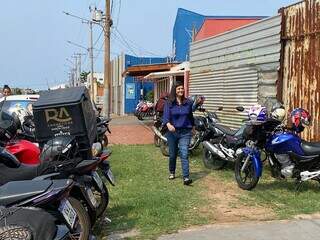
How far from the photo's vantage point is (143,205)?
25.1ft

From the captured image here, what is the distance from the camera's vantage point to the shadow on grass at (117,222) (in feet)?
21.4

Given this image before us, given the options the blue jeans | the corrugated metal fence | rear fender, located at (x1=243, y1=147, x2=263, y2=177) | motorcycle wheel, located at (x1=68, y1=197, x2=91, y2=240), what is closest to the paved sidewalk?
motorcycle wheel, located at (x1=68, y1=197, x2=91, y2=240)

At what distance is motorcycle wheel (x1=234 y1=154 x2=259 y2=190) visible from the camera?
8719 mm

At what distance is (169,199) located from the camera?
8016 millimetres

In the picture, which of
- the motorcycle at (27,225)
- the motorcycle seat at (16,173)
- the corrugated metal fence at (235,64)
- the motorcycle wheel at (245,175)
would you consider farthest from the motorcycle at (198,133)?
the motorcycle at (27,225)

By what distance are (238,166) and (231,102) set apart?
483 centimetres

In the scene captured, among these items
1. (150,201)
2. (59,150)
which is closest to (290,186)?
(150,201)

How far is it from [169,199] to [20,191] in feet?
12.3

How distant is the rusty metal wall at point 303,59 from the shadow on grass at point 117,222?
422 centimetres

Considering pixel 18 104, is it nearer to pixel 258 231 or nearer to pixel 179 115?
pixel 179 115

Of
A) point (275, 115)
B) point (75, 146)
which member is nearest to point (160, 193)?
point (275, 115)

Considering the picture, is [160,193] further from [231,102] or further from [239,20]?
[239,20]

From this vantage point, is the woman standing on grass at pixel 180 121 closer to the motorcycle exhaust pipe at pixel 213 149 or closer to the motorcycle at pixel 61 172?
the motorcycle exhaust pipe at pixel 213 149

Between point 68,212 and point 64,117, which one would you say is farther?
point 64,117
